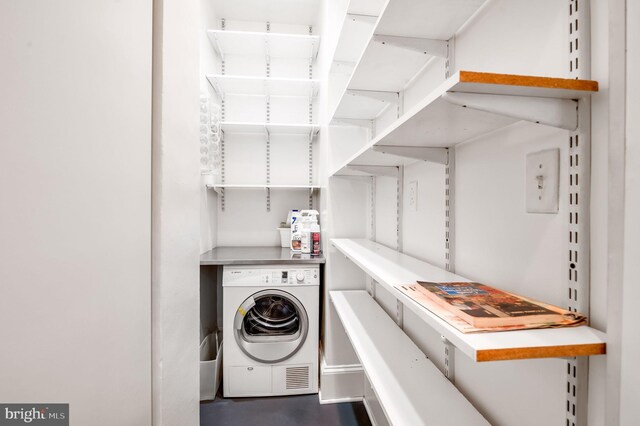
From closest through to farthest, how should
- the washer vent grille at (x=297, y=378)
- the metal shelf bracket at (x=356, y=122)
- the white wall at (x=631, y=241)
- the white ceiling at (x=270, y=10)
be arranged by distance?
the white wall at (x=631, y=241) < the metal shelf bracket at (x=356, y=122) < the washer vent grille at (x=297, y=378) < the white ceiling at (x=270, y=10)

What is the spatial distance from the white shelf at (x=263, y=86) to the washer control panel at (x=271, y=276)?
161cm

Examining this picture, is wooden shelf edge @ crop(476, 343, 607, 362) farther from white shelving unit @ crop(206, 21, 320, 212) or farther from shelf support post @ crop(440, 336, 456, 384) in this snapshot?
white shelving unit @ crop(206, 21, 320, 212)

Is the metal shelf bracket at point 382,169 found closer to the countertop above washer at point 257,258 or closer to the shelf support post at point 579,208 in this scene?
the countertop above washer at point 257,258

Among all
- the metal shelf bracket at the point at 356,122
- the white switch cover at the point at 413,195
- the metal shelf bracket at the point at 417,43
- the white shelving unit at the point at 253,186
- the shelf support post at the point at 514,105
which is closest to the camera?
the shelf support post at the point at 514,105

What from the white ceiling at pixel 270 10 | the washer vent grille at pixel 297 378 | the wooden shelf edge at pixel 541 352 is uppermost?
the white ceiling at pixel 270 10

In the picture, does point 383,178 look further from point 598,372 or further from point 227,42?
point 227,42

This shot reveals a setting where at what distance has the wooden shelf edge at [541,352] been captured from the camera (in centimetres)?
48

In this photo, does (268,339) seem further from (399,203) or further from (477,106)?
(477,106)

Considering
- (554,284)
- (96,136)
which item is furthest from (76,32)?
(554,284)

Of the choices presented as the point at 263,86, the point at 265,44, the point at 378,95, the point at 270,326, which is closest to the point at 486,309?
the point at 378,95

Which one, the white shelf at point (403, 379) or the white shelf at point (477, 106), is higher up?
the white shelf at point (477, 106)

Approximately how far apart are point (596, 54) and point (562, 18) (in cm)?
14

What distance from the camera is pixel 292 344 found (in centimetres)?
219

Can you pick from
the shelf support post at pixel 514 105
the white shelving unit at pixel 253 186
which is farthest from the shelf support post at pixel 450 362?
the white shelving unit at pixel 253 186
